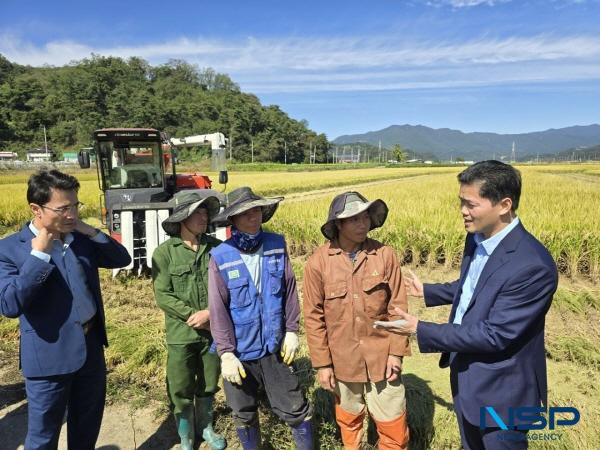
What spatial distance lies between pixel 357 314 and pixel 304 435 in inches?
30.3

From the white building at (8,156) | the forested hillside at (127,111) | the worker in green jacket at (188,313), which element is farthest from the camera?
the forested hillside at (127,111)

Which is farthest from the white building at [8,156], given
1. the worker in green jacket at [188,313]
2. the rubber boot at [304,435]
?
the rubber boot at [304,435]

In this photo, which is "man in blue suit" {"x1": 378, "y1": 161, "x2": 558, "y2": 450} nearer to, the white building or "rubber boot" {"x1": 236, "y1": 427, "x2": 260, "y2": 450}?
"rubber boot" {"x1": 236, "y1": 427, "x2": 260, "y2": 450}

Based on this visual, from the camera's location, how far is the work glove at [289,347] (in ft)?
7.40

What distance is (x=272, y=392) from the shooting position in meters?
2.27

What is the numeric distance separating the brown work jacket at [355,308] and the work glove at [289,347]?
0.31 feet

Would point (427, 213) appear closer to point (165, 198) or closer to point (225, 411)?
point (165, 198)

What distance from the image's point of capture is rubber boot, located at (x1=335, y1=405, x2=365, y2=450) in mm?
2354

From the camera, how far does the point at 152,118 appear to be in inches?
2175

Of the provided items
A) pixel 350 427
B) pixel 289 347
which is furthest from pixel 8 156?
pixel 350 427

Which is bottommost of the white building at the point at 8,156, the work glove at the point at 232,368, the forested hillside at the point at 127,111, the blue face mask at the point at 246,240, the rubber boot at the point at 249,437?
the rubber boot at the point at 249,437

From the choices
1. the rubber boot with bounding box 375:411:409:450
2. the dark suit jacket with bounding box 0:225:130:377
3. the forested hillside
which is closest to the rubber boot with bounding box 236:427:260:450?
the rubber boot with bounding box 375:411:409:450

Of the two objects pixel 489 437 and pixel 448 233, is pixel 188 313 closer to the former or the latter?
pixel 489 437

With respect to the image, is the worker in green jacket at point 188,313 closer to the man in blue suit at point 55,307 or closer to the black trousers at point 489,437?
the man in blue suit at point 55,307
